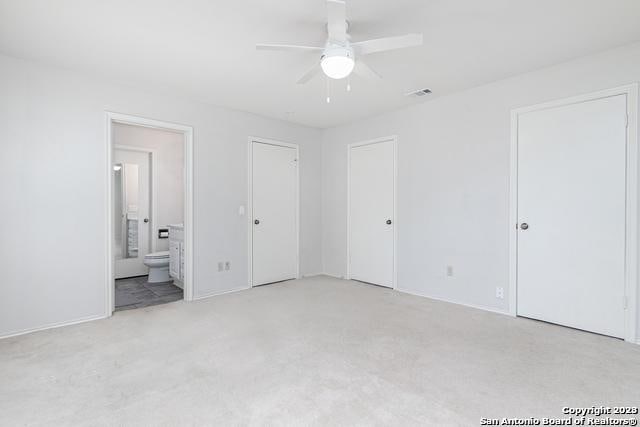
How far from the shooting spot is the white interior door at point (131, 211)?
5016mm

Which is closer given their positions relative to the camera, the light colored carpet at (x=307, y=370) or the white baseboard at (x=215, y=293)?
the light colored carpet at (x=307, y=370)

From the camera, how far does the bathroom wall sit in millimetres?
5242

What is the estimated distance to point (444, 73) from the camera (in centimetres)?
314

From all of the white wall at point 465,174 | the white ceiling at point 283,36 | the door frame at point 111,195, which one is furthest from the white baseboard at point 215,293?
the white ceiling at point 283,36

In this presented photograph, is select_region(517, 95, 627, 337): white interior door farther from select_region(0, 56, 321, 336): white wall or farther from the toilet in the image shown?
the toilet

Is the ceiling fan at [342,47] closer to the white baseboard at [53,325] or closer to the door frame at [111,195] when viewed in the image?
the door frame at [111,195]

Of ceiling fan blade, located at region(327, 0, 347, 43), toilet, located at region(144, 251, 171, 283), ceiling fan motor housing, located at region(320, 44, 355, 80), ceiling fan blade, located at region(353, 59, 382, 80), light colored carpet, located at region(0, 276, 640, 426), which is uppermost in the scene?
ceiling fan blade, located at region(327, 0, 347, 43)

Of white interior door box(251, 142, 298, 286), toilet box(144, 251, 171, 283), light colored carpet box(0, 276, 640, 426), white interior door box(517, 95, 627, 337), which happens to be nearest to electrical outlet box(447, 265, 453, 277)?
light colored carpet box(0, 276, 640, 426)

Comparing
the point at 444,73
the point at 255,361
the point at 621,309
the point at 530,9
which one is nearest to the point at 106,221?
the point at 255,361

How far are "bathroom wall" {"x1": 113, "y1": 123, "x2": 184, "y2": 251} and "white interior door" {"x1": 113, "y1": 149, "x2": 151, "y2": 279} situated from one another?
0.16 metres

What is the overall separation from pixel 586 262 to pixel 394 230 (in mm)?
2034

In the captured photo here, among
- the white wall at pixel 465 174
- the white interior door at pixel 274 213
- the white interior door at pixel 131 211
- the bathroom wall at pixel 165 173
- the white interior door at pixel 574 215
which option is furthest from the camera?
the bathroom wall at pixel 165 173

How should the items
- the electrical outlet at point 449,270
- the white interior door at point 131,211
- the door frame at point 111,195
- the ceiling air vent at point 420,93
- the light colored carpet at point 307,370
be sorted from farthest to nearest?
the white interior door at point 131,211
the electrical outlet at point 449,270
the ceiling air vent at point 420,93
the door frame at point 111,195
the light colored carpet at point 307,370

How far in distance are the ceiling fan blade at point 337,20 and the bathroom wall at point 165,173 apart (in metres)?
3.93
